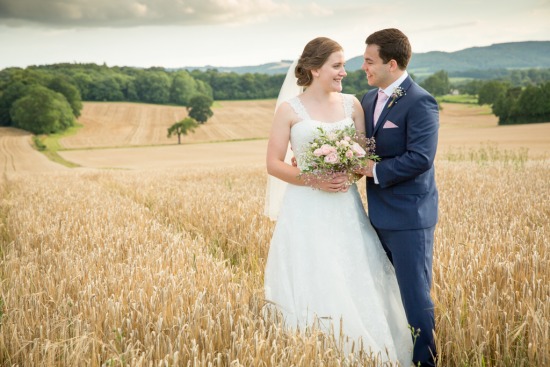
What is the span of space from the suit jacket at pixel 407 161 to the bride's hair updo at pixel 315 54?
0.73m

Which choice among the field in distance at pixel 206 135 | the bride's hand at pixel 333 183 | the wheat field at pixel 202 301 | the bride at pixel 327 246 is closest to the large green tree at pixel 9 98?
the field in distance at pixel 206 135

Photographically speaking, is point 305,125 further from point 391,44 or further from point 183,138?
point 183,138

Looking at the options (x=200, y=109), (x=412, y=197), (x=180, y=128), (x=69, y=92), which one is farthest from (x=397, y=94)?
(x=69, y=92)

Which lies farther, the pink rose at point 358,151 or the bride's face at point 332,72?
the bride's face at point 332,72

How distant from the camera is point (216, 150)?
52344 millimetres

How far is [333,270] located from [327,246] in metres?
0.21

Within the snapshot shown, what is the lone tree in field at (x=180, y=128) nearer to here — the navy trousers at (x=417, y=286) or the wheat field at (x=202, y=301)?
the wheat field at (x=202, y=301)

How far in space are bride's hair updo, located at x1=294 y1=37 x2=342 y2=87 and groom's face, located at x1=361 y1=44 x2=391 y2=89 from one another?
429 mm

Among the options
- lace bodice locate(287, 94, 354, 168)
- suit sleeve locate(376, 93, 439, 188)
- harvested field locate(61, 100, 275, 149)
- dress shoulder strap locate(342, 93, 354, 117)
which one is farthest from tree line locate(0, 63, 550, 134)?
suit sleeve locate(376, 93, 439, 188)

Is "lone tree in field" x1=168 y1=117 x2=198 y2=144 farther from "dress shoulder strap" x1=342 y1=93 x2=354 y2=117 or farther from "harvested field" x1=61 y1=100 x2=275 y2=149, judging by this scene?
"dress shoulder strap" x1=342 y1=93 x2=354 y2=117

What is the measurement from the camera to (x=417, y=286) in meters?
3.65

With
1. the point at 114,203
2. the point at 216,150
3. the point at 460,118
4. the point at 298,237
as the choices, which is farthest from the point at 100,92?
the point at 298,237

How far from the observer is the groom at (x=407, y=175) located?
359 cm

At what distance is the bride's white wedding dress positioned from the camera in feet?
12.6
